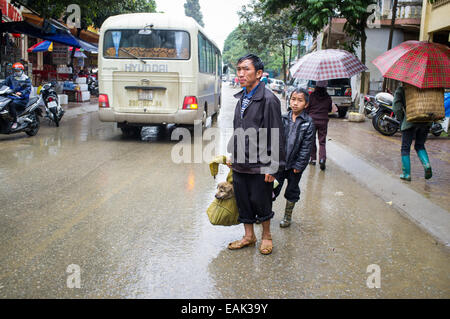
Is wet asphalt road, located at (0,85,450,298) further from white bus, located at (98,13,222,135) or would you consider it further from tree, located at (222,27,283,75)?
tree, located at (222,27,283,75)

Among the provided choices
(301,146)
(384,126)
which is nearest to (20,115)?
(301,146)

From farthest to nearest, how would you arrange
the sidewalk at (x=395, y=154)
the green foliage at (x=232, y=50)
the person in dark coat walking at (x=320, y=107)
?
the green foliage at (x=232, y=50) < the person in dark coat walking at (x=320, y=107) < the sidewalk at (x=395, y=154)

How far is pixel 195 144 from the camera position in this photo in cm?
1019

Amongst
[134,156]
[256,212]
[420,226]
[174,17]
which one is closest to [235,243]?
[256,212]

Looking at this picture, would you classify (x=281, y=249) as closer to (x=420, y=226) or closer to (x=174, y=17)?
(x=420, y=226)

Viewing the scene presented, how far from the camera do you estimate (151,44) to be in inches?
396

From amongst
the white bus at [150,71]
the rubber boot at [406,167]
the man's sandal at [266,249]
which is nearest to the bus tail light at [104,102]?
the white bus at [150,71]

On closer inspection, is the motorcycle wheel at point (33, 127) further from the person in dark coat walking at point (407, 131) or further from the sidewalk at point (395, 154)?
the person in dark coat walking at point (407, 131)

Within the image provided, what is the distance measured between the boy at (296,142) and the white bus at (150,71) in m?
5.75

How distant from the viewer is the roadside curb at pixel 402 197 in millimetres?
4703

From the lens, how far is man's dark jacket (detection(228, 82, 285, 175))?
3576mm

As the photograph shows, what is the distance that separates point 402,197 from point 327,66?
261cm

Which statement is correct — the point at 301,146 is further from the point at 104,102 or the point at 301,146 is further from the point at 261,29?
the point at 261,29

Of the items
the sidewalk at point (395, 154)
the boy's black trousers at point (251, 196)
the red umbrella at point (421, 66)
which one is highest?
the red umbrella at point (421, 66)
